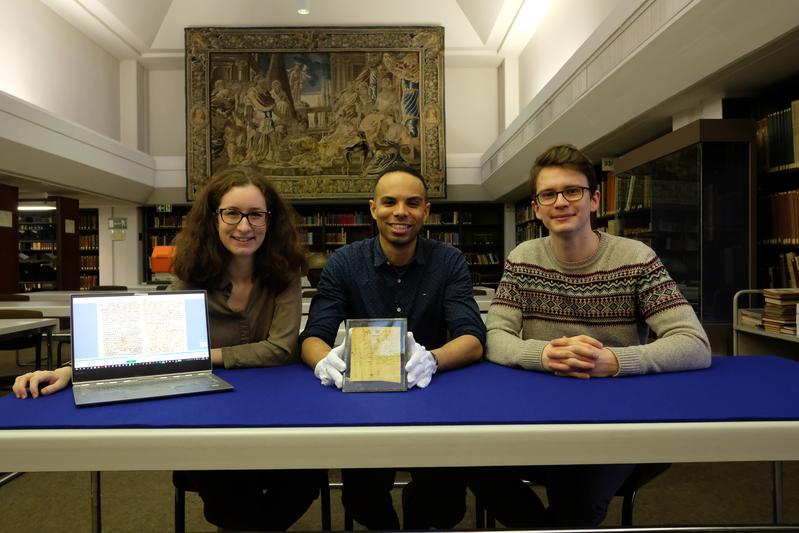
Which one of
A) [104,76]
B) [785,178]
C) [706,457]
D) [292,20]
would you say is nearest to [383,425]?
[706,457]

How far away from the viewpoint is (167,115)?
10578 mm

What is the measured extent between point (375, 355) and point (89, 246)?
11.5m

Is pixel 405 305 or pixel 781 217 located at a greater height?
pixel 781 217

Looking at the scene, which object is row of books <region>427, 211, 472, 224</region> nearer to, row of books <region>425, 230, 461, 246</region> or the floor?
row of books <region>425, 230, 461, 246</region>

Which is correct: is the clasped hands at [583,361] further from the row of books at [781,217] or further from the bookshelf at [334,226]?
the bookshelf at [334,226]

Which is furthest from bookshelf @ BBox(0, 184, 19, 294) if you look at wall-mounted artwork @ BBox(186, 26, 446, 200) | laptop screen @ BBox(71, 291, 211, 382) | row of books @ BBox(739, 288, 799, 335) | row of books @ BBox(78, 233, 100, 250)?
row of books @ BBox(739, 288, 799, 335)

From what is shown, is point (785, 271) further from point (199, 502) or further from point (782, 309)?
point (199, 502)

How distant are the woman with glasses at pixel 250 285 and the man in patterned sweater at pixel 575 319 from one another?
57 cm

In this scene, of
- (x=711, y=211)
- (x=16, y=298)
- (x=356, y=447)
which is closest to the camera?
(x=356, y=447)

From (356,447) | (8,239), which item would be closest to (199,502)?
(356,447)

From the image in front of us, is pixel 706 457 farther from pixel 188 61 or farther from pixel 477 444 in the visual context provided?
pixel 188 61

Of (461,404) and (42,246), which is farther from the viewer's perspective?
(42,246)

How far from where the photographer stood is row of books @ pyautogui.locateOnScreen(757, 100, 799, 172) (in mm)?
3199

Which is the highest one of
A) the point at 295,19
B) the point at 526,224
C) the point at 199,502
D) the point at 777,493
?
the point at 295,19
